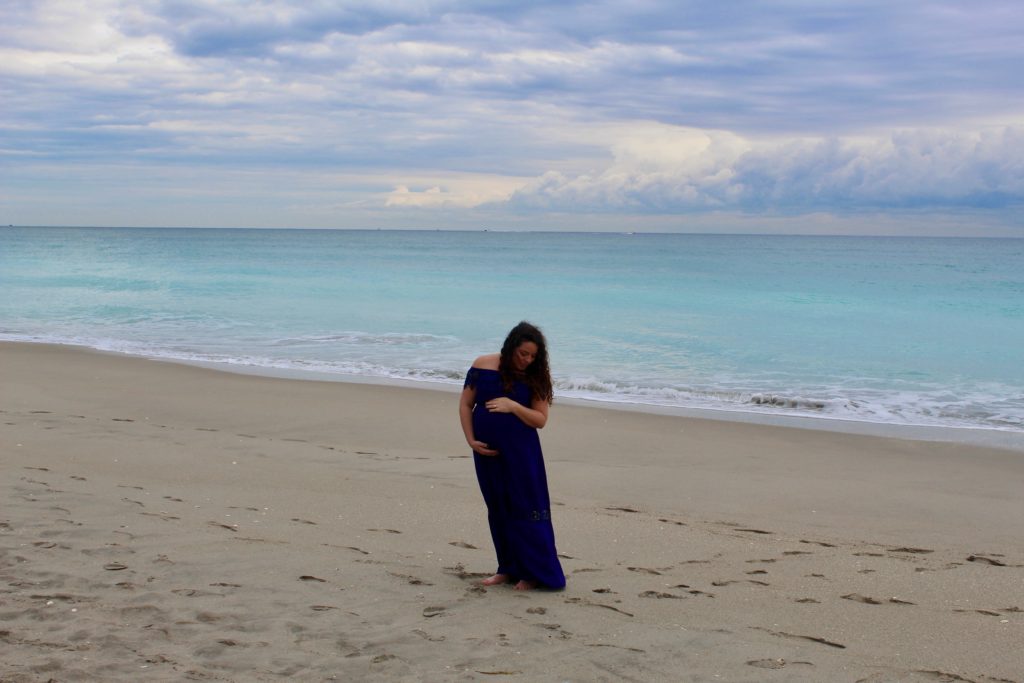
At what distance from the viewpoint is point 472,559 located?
5.68 m

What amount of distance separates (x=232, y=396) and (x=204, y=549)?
7.48 meters

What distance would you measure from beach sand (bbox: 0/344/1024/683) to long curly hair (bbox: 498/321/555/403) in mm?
1122

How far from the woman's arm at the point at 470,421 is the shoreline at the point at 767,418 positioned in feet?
24.7

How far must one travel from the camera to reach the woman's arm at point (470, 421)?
4992mm

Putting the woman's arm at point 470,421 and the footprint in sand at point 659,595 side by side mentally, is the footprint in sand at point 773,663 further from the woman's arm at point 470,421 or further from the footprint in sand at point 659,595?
the woman's arm at point 470,421

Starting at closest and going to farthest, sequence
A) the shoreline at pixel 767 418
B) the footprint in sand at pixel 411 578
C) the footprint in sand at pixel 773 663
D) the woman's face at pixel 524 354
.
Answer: the footprint in sand at pixel 773 663, the woman's face at pixel 524 354, the footprint in sand at pixel 411 578, the shoreline at pixel 767 418

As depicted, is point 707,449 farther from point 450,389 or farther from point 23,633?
point 23,633

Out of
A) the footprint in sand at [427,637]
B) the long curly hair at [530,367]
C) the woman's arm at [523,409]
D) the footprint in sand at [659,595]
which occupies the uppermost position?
the long curly hair at [530,367]

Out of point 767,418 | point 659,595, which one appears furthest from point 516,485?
point 767,418

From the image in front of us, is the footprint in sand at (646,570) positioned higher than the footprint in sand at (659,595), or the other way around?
the footprint in sand at (659,595)

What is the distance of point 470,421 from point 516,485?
0.43m

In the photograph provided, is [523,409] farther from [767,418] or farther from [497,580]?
[767,418]

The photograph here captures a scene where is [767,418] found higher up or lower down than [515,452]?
lower down

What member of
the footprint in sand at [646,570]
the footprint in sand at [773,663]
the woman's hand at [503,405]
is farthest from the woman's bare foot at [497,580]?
the footprint in sand at [773,663]
